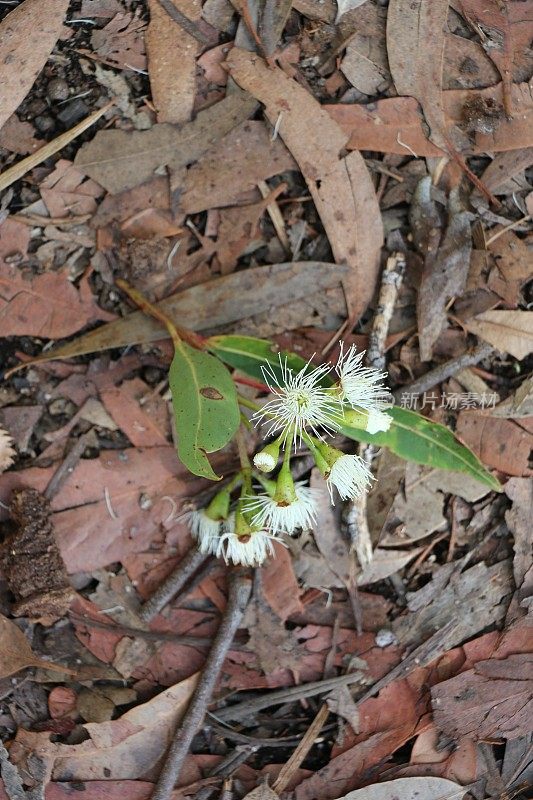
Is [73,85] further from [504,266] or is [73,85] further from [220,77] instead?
[504,266]

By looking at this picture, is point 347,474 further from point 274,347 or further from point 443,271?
point 443,271

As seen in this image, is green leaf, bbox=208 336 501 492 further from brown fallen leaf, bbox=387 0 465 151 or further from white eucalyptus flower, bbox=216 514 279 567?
brown fallen leaf, bbox=387 0 465 151

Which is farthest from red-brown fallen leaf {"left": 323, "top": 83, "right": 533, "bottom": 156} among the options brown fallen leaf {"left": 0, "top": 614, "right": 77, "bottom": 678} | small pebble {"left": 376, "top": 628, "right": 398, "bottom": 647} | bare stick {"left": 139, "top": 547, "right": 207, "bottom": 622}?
brown fallen leaf {"left": 0, "top": 614, "right": 77, "bottom": 678}

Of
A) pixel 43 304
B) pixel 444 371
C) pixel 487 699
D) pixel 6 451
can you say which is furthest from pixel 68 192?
pixel 487 699

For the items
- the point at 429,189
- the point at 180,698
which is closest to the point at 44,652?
the point at 180,698

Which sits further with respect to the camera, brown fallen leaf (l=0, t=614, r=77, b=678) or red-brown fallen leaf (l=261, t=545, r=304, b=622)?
red-brown fallen leaf (l=261, t=545, r=304, b=622)

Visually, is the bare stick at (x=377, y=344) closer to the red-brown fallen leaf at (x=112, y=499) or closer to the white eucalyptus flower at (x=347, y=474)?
the white eucalyptus flower at (x=347, y=474)
